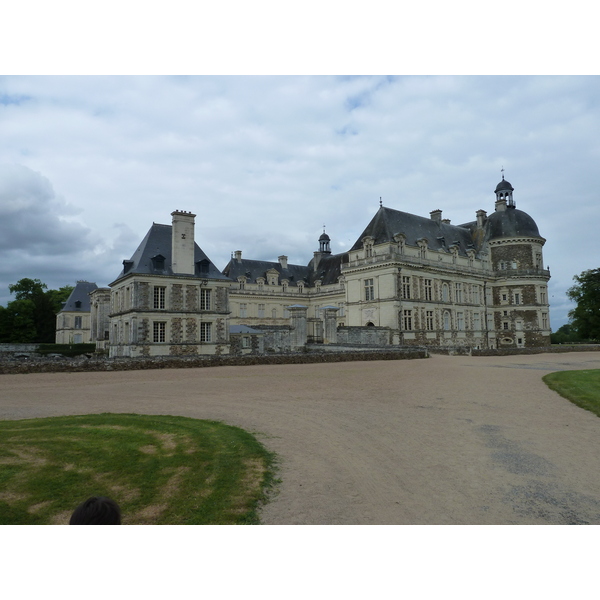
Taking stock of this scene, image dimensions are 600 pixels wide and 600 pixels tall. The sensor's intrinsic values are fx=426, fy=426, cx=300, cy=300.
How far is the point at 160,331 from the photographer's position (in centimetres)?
2880

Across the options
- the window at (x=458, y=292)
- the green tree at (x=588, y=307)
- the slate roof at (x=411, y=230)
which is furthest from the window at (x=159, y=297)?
the green tree at (x=588, y=307)

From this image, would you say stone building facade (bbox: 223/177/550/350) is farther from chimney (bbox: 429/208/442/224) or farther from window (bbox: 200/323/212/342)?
window (bbox: 200/323/212/342)

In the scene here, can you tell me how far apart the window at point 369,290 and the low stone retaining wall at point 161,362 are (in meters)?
14.3

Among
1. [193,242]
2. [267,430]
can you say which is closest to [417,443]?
[267,430]

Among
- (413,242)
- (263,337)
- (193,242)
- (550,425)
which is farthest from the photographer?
(413,242)

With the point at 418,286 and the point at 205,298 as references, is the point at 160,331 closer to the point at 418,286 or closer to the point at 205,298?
the point at 205,298

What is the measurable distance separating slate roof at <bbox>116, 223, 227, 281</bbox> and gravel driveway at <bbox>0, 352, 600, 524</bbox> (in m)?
13.8

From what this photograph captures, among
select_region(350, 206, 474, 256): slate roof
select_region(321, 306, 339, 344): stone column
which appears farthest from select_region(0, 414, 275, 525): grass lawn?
select_region(350, 206, 474, 256): slate roof

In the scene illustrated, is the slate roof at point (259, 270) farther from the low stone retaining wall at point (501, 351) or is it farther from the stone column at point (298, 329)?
the low stone retaining wall at point (501, 351)

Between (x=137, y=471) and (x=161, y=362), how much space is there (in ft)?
44.9

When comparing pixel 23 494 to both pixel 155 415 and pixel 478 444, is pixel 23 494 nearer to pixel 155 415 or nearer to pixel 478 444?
pixel 155 415

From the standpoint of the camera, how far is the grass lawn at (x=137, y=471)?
4836 millimetres

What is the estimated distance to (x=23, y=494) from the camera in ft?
17.1

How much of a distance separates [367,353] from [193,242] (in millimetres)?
14942
